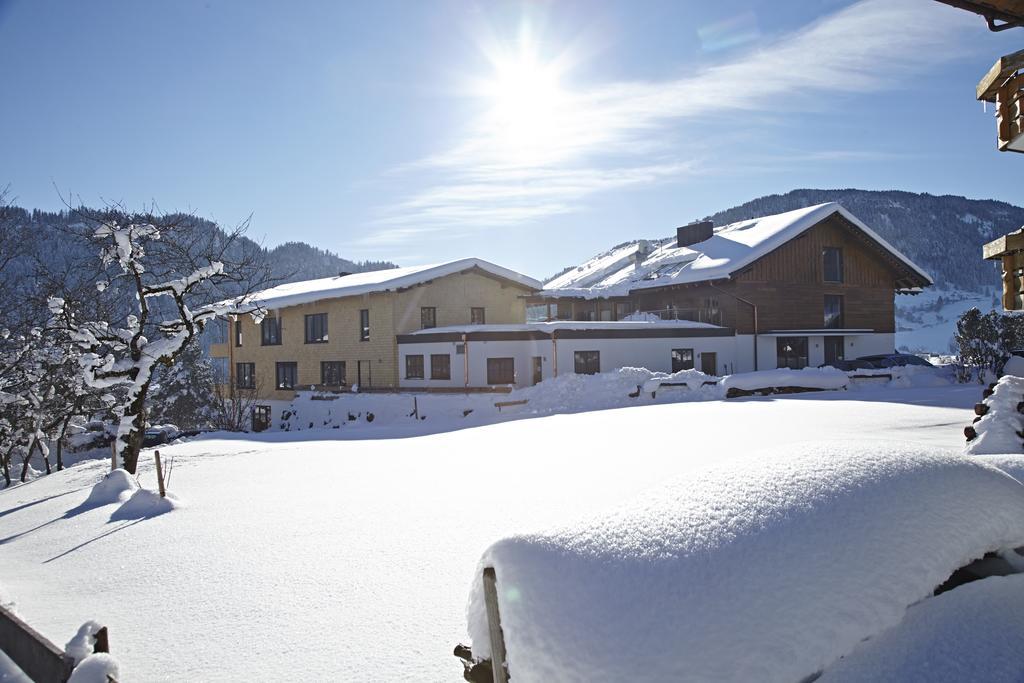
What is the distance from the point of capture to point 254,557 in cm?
729

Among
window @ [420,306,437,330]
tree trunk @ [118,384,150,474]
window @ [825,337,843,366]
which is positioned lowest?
tree trunk @ [118,384,150,474]

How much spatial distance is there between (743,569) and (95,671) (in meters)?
3.75

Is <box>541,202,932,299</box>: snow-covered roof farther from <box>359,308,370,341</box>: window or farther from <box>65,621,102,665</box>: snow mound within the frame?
<box>65,621,102,665</box>: snow mound

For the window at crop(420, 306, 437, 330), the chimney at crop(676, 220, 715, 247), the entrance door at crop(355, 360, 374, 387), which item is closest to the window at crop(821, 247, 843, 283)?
the chimney at crop(676, 220, 715, 247)

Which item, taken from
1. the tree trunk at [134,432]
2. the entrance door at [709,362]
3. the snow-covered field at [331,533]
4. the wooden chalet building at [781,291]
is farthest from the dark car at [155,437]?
the entrance door at [709,362]

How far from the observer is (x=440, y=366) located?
29688 mm

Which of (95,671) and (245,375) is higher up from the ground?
(245,375)

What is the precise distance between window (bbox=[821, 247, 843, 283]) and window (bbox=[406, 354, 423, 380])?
71.1 feet

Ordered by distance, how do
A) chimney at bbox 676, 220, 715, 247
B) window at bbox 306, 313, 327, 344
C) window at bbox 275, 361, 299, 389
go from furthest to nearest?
chimney at bbox 676, 220, 715, 247
window at bbox 275, 361, 299, 389
window at bbox 306, 313, 327, 344

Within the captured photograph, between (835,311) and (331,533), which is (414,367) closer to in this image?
(835,311)

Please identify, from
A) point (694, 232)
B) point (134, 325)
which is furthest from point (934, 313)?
point (134, 325)

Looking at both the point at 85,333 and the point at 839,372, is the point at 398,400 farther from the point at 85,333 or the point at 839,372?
the point at 839,372

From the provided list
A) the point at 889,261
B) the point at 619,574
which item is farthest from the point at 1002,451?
the point at 889,261

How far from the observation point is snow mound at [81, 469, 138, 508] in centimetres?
1087
